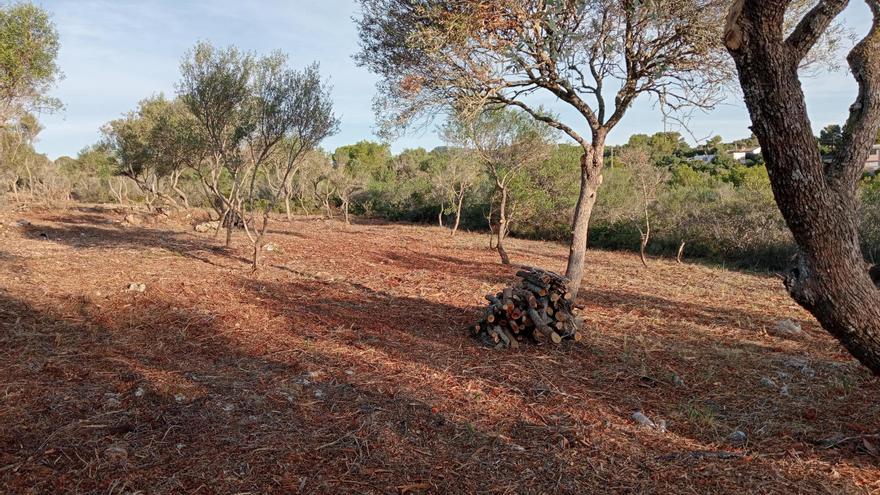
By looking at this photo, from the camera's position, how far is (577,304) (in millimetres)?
9234

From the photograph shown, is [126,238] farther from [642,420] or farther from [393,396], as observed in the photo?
[642,420]

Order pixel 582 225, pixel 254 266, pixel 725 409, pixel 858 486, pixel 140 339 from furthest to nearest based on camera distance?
pixel 254 266 → pixel 582 225 → pixel 140 339 → pixel 725 409 → pixel 858 486

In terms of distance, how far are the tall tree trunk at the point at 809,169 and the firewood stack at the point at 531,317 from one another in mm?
3544

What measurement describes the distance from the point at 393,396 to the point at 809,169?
11.9ft

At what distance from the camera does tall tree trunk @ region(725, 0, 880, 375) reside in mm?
2852

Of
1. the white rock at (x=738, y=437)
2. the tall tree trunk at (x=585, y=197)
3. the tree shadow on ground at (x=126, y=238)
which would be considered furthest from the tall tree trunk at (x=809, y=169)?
the tree shadow on ground at (x=126, y=238)

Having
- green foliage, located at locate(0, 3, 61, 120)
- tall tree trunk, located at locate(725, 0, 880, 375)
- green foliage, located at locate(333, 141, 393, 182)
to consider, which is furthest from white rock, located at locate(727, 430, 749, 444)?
green foliage, located at locate(333, 141, 393, 182)

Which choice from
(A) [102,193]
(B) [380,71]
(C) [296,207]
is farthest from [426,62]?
(A) [102,193]

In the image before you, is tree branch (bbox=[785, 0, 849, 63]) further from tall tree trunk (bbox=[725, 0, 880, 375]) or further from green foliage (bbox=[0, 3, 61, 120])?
green foliage (bbox=[0, 3, 61, 120])

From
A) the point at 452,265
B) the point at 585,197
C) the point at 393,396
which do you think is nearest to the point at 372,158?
the point at 452,265

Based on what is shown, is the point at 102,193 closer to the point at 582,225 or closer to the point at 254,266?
the point at 254,266

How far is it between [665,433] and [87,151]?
41.8 meters

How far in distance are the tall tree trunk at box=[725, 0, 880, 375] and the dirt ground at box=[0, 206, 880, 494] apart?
1171 mm

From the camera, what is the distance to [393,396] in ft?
15.5
